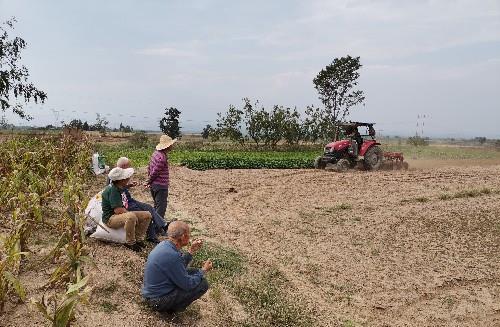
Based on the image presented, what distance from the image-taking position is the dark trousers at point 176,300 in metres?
4.43

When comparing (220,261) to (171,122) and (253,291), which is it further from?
(171,122)

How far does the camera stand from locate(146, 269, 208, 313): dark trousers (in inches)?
175

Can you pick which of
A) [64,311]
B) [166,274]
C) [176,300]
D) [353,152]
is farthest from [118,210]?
[353,152]

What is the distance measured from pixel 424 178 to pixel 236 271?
416 inches

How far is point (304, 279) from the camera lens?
6367 mm

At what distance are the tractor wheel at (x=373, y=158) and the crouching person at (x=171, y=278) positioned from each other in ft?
43.5

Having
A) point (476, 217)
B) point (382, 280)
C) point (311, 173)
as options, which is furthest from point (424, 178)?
point (382, 280)

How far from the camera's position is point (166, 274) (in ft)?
14.5

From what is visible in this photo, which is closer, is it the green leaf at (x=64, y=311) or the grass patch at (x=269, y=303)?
the green leaf at (x=64, y=311)

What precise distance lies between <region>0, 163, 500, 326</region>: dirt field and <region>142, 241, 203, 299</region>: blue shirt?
0.28 metres

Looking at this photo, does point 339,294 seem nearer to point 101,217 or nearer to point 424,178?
point 101,217

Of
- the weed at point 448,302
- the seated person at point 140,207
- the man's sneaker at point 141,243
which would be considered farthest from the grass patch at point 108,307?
the weed at point 448,302

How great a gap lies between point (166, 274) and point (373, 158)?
1371cm

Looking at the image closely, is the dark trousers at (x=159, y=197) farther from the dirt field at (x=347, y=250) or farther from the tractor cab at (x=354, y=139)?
the tractor cab at (x=354, y=139)
